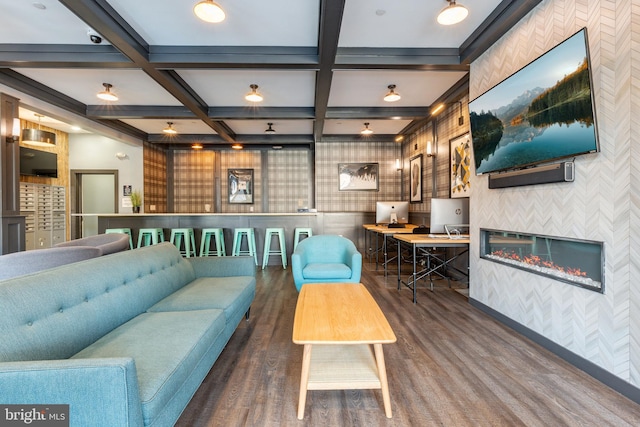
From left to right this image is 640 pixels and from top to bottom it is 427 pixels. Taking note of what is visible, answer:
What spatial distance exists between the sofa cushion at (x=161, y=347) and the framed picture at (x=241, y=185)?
6925mm

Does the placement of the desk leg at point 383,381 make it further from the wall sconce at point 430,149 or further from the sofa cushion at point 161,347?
A: the wall sconce at point 430,149

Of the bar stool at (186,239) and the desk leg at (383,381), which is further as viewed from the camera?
the bar stool at (186,239)

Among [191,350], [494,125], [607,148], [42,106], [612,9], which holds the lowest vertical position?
[191,350]

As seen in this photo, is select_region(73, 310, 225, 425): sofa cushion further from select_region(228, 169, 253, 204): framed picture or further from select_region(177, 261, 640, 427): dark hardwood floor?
select_region(228, 169, 253, 204): framed picture

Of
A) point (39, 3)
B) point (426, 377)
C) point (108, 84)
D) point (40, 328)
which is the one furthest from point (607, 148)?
point (108, 84)

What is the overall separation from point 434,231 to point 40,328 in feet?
12.7

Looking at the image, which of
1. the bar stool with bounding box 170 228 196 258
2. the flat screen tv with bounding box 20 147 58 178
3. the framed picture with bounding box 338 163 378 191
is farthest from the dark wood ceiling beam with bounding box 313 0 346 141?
the flat screen tv with bounding box 20 147 58 178

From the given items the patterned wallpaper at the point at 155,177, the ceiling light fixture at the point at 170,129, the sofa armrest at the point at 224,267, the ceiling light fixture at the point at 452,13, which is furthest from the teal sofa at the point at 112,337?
the patterned wallpaper at the point at 155,177

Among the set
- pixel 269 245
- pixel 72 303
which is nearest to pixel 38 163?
pixel 269 245

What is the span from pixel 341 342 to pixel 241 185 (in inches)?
307

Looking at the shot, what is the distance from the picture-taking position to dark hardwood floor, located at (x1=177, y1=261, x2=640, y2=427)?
1.71 metres

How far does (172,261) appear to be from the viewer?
2.87 m

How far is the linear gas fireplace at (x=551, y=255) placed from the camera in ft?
7.18

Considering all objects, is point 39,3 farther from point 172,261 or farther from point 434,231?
point 434,231
